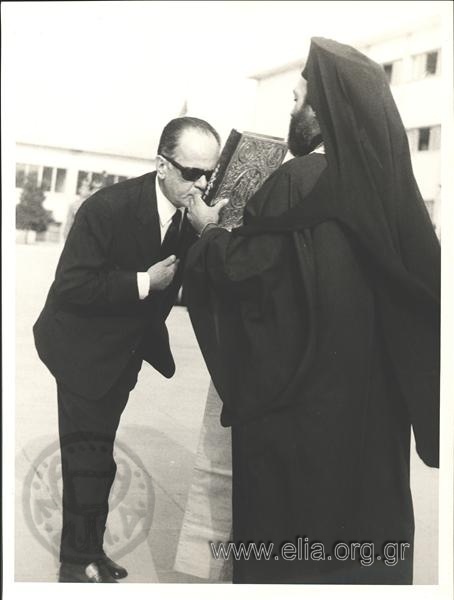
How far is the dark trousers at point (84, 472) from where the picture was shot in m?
3.57

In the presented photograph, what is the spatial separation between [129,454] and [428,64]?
227 cm

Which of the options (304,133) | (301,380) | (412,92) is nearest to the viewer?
(301,380)

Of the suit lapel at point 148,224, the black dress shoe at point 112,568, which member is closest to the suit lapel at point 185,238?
the suit lapel at point 148,224

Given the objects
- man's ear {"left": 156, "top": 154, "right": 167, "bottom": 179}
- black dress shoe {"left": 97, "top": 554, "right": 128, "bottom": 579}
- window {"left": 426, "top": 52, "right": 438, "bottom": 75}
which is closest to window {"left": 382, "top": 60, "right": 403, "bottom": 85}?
window {"left": 426, "top": 52, "right": 438, "bottom": 75}

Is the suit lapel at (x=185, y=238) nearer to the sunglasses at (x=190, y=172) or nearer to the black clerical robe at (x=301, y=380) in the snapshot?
the black clerical robe at (x=301, y=380)

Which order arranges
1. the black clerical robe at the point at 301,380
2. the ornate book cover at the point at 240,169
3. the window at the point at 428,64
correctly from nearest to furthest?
the black clerical robe at the point at 301,380 < the ornate book cover at the point at 240,169 < the window at the point at 428,64

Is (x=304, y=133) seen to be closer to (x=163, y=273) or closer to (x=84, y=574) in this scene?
(x=163, y=273)

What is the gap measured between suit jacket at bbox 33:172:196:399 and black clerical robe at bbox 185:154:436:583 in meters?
0.22

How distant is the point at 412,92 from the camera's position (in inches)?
145

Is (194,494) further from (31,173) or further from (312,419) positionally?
(31,173)

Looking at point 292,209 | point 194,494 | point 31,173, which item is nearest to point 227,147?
point 292,209

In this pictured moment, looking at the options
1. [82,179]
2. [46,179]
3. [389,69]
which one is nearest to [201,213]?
[82,179]

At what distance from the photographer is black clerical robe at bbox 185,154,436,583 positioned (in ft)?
11.3

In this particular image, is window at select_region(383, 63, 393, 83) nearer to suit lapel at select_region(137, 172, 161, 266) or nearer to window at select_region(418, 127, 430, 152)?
window at select_region(418, 127, 430, 152)
